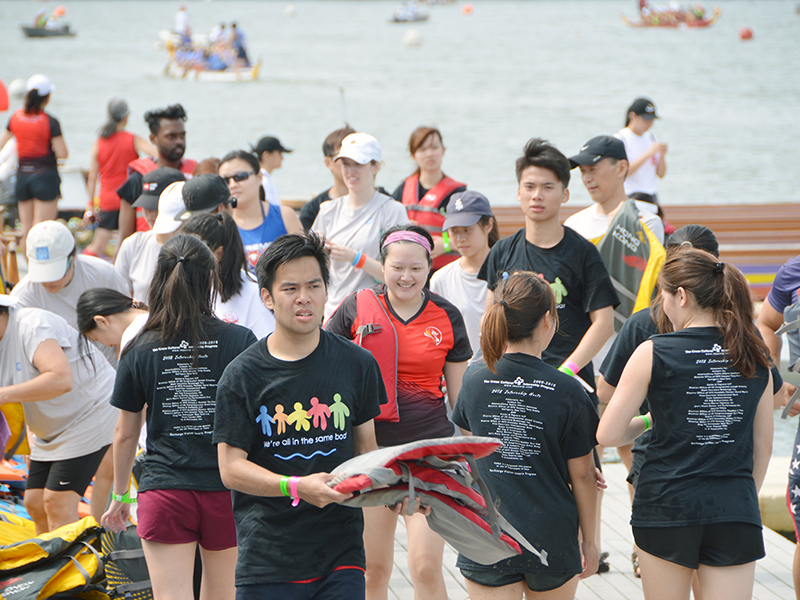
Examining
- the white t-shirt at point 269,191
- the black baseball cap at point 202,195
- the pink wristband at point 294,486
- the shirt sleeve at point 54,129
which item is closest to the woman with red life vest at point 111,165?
the shirt sleeve at point 54,129

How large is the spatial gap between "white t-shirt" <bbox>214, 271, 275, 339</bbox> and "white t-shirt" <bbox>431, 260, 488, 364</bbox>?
42.5 inches

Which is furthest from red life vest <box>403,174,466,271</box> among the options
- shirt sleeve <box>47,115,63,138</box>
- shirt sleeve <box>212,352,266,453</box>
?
shirt sleeve <box>47,115,63,138</box>

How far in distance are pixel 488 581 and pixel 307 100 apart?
4781 cm

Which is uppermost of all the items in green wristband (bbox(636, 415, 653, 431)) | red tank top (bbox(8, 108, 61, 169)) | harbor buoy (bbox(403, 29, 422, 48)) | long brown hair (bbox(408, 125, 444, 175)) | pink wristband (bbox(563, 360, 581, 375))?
harbor buoy (bbox(403, 29, 422, 48))

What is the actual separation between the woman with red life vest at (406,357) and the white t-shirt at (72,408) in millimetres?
1423

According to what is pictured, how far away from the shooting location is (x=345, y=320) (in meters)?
3.65

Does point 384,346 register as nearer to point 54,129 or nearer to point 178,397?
point 178,397

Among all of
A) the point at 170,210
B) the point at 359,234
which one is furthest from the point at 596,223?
the point at 170,210

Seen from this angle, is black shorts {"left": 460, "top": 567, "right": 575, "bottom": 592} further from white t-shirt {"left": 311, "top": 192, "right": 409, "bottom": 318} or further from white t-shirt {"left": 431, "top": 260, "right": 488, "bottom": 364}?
white t-shirt {"left": 311, "top": 192, "right": 409, "bottom": 318}

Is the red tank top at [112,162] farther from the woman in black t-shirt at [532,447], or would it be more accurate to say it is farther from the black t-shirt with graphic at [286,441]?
the woman in black t-shirt at [532,447]

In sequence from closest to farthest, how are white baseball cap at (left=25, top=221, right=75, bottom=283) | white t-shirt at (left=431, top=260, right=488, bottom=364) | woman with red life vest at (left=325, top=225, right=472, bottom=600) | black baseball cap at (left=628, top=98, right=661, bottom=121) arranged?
woman with red life vest at (left=325, top=225, right=472, bottom=600) → white t-shirt at (left=431, top=260, right=488, bottom=364) → white baseball cap at (left=25, top=221, right=75, bottom=283) → black baseball cap at (left=628, top=98, right=661, bottom=121)

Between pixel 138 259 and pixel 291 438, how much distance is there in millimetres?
2980

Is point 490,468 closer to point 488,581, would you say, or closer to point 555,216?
point 488,581

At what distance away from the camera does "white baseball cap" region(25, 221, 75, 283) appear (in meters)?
4.44
